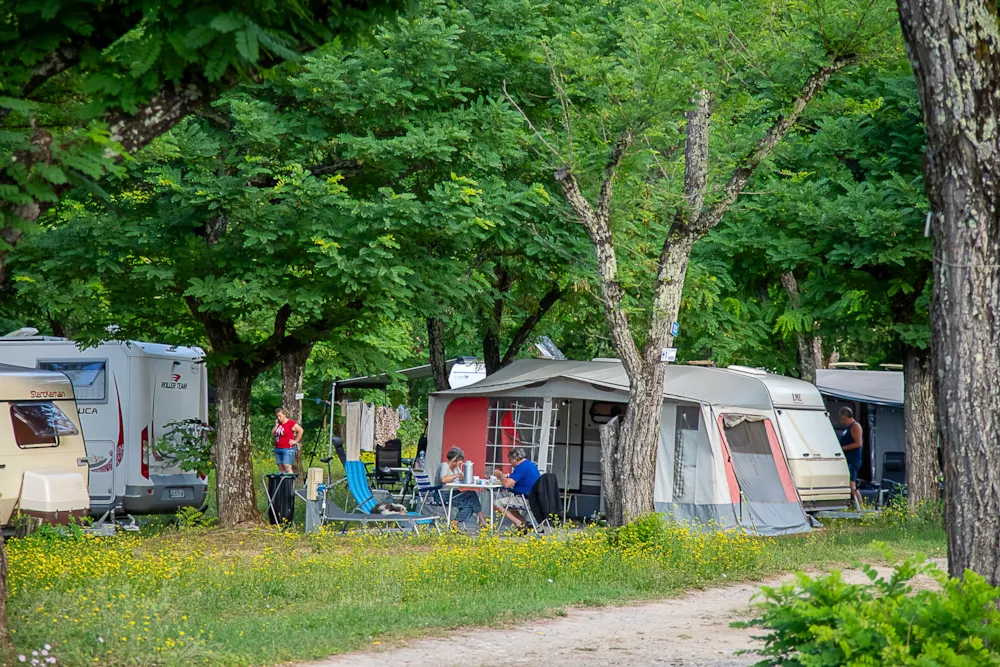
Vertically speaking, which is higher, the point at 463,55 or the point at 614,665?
the point at 463,55

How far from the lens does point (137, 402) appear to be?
48.7ft

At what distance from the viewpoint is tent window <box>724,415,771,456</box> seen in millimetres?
15383

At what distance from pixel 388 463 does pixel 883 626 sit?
51.3 ft

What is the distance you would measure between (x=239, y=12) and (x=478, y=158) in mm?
7614

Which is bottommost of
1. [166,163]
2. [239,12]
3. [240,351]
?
[240,351]

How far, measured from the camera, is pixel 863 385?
2117 centimetres

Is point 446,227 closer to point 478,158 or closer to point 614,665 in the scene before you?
point 478,158

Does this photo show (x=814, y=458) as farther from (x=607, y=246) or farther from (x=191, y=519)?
(x=191, y=519)

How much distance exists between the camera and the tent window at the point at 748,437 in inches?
606

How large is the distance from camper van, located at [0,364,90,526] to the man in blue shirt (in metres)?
4.81

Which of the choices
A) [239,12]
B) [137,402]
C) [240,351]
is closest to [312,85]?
[240,351]

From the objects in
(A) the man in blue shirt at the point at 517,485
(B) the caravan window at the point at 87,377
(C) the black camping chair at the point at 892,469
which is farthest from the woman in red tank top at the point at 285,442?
(C) the black camping chair at the point at 892,469

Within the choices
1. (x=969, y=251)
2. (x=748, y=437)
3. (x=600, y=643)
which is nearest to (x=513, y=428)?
(x=748, y=437)

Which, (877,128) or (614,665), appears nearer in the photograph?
(614,665)
